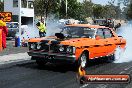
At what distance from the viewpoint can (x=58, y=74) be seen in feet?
34.9

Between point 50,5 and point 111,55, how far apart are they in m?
52.5

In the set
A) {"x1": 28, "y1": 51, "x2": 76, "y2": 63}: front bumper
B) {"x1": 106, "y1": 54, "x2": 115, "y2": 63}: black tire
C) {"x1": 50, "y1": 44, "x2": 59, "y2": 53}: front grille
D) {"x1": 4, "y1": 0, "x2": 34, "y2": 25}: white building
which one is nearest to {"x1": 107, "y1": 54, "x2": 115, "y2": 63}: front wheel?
{"x1": 106, "y1": 54, "x2": 115, "y2": 63}: black tire

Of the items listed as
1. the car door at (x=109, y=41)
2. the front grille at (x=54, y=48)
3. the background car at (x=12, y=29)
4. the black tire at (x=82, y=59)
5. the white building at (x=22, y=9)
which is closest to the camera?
the front grille at (x=54, y=48)

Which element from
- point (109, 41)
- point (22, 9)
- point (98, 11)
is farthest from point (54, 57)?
point (98, 11)

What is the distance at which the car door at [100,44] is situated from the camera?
12.3 m

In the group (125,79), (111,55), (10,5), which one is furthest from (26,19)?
(125,79)

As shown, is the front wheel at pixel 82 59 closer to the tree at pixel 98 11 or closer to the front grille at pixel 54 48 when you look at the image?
the front grille at pixel 54 48

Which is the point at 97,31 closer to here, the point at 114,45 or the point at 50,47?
the point at 114,45

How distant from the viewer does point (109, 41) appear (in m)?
13.2

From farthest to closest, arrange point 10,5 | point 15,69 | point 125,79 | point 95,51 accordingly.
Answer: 1. point 10,5
2. point 95,51
3. point 15,69
4. point 125,79

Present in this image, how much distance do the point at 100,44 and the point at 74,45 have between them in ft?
6.16

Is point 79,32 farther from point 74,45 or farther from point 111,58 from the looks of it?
point 111,58

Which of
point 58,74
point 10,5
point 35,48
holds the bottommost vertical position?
point 58,74

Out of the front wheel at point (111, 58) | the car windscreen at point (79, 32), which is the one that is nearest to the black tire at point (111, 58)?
the front wheel at point (111, 58)
